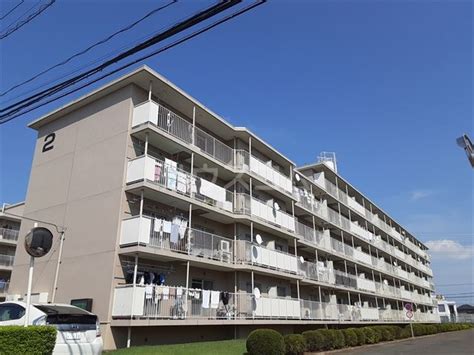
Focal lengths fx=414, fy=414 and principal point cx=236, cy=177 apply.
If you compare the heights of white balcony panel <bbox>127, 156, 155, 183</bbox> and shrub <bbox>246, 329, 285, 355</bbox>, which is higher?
white balcony panel <bbox>127, 156, 155, 183</bbox>

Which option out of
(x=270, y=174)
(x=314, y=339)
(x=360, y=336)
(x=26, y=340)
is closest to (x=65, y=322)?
(x=26, y=340)

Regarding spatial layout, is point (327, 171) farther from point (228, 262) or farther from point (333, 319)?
point (228, 262)

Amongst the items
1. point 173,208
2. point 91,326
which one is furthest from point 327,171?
point 91,326

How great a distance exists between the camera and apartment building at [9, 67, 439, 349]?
15.3 metres

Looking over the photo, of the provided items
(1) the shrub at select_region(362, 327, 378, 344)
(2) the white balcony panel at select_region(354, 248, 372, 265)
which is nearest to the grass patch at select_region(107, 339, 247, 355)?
(1) the shrub at select_region(362, 327, 378, 344)

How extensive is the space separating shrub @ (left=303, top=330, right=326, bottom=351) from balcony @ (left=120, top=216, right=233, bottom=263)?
15.9 feet

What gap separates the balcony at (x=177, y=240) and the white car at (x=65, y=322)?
16.0 feet

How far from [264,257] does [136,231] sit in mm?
8595

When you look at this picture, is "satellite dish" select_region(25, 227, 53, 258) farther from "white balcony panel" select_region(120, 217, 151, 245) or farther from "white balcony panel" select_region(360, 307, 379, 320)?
"white balcony panel" select_region(360, 307, 379, 320)

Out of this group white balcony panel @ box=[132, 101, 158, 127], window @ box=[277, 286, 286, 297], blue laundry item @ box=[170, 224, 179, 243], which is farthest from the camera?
window @ box=[277, 286, 286, 297]

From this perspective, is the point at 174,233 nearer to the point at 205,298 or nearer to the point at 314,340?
the point at 205,298

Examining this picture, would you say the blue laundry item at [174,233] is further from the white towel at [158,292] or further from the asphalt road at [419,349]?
the asphalt road at [419,349]

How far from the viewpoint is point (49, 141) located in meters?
20.4

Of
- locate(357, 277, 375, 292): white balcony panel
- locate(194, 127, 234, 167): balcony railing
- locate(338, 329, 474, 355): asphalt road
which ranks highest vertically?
locate(194, 127, 234, 167): balcony railing
